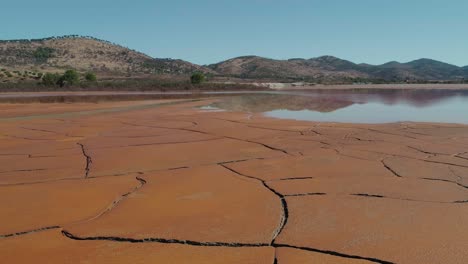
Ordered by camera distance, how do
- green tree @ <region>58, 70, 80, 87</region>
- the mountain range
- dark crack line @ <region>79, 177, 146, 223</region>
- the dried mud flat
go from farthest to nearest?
1. the mountain range
2. green tree @ <region>58, 70, 80, 87</region>
3. dark crack line @ <region>79, 177, 146, 223</region>
4. the dried mud flat

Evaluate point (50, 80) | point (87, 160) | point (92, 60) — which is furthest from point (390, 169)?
point (92, 60)

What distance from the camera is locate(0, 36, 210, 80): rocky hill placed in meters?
74.1

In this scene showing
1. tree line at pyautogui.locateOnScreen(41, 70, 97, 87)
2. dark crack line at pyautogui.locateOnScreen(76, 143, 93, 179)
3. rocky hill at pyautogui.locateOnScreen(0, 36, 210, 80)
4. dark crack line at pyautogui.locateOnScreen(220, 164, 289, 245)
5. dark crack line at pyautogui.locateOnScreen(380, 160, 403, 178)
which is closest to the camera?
dark crack line at pyautogui.locateOnScreen(220, 164, 289, 245)

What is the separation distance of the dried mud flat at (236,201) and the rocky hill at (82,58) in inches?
2575

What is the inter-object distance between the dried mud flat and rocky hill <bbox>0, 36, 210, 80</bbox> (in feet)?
215

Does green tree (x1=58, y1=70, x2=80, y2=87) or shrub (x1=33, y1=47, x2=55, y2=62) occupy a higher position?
shrub (x1=33, y1=47, x2=55, y2=62)

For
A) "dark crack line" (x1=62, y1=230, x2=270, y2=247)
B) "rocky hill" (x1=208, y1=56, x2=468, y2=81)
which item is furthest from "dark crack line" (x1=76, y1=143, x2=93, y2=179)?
"rocky hill" (x1=208, y1=56, x2=468, y2=81)

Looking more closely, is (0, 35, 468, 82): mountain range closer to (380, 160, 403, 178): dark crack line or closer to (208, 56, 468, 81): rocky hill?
(208, 56, 468, 81): rocky hill

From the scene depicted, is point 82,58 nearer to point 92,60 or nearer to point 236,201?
point 92,60

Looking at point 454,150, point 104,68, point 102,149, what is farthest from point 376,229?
point 104,68

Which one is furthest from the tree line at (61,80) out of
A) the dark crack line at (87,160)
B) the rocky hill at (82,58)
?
the dark crack line at (87,160)

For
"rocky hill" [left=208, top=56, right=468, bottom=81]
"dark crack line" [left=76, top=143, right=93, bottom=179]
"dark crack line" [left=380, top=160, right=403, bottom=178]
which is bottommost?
"rocky hill" [left=208, top=56, right=468, bottom=81]

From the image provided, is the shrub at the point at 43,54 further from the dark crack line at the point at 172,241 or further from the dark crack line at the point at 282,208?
the dark crack line at the point at 172,241

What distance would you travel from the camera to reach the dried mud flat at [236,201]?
3.24 meters
